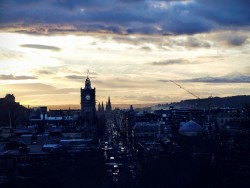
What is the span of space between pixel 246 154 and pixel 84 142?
30150 mm

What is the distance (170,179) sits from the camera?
4378cm

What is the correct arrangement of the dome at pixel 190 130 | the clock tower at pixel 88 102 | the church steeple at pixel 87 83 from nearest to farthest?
the dome at pixel 190 130
the clock tower at pixel 88 102
the church steeple at pixel 87 83

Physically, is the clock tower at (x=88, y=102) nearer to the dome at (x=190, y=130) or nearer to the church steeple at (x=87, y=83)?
the church steeple at (x=87, y=83)

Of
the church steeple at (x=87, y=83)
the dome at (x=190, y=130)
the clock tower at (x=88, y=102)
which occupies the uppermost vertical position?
the church steeple at (x=87, y=83)

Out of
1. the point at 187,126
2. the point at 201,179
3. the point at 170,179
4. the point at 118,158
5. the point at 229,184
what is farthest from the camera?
the point at 187,126

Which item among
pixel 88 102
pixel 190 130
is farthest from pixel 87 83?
pixel 190 130

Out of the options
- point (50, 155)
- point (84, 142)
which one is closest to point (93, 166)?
point (50, 155)

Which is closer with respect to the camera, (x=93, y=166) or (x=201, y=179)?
(x=201, y=179)

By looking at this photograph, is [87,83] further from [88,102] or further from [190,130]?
[190,130]

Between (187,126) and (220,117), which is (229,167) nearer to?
(187,126)

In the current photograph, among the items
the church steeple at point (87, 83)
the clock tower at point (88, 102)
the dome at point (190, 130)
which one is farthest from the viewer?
the church steeple at point (87, 83)

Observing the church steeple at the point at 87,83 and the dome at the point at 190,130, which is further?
the church steeple at the point at 87,83

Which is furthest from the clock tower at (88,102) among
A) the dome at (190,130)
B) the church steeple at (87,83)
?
the dome at (190,130)

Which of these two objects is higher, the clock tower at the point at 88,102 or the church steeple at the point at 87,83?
the church steeple at the point at 87,83
